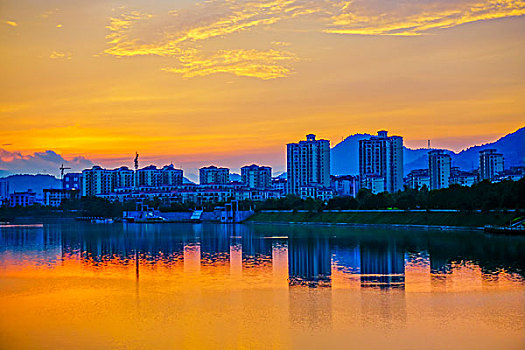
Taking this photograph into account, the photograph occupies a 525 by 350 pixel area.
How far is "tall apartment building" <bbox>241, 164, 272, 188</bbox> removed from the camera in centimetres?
15925

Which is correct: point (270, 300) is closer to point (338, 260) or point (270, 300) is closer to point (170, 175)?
point (338, 260)

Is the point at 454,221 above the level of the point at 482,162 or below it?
below

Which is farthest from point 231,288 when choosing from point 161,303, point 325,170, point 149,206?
point 325,170

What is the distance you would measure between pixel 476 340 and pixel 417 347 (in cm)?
145

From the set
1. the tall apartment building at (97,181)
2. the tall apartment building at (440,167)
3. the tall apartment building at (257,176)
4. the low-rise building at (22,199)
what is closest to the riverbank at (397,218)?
the tall apartment building at (440,167)

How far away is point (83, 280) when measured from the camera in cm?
2297

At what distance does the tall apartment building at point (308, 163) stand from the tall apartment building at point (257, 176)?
24.3 m

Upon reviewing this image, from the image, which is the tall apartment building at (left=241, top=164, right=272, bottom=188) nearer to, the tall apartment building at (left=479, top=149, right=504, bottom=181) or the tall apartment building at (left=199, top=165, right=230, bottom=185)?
the tall apartment building at (left=199, top=165, right=230, bottom=185)

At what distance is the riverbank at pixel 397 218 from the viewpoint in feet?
157

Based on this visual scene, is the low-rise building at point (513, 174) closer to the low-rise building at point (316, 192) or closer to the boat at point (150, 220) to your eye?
the low-rise building at point (316, 192)

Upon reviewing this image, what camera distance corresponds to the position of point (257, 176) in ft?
523

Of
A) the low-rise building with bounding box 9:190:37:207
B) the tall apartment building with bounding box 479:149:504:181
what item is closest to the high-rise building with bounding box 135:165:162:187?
the low-rise building with bounding box 9:190:37:207

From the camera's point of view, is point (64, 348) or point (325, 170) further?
point (325, 170)

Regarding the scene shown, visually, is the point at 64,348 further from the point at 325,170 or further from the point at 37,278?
the point at 325,170
